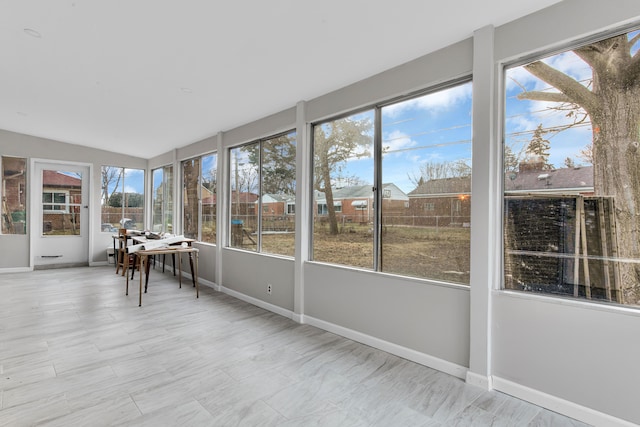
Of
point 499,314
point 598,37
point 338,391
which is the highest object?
point 598,37

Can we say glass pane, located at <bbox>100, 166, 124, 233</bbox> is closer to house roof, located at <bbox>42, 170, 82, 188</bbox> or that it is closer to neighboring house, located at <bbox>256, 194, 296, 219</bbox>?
house roof, located at <bbox>42, 170, 82, 188</bbox>

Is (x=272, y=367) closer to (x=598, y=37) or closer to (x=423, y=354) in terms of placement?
(x=423, y=354)

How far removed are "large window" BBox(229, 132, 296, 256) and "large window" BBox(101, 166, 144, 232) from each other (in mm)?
3845

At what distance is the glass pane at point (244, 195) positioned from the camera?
15.3 ft

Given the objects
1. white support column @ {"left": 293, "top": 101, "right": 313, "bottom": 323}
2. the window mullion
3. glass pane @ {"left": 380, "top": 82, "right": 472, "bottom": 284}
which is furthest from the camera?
white support column @ {"left": 293, "top": 101, "right": 313, "bottom": 323}

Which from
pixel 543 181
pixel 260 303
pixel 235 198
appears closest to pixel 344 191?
pixel 543 181

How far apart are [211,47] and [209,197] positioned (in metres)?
3.34

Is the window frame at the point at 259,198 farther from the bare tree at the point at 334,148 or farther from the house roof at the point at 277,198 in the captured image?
the bare tree at the point at 334,148

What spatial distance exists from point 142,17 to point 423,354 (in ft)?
10.6

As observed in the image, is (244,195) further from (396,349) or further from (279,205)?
(396,349)

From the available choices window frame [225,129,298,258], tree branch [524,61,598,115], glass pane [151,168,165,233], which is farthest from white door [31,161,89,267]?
tree branch [524,61,598,115]

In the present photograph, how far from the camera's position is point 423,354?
2.65 meters

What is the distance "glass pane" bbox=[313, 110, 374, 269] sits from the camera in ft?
10.6

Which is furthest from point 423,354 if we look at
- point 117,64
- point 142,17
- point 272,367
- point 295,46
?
point 117,64
